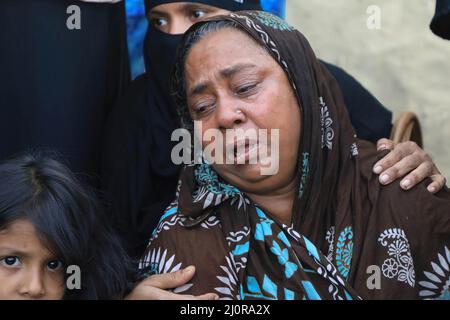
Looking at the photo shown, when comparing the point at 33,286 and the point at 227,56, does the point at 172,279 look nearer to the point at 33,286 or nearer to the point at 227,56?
the point at 33,286

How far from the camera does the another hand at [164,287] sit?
7.40 ft

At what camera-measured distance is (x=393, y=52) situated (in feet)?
13.1

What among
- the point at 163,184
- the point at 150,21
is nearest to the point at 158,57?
the point at 150,21

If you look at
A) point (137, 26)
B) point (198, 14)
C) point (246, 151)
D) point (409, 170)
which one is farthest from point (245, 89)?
point (137, 26)

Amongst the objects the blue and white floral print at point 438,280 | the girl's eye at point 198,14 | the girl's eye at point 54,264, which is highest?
the girl's eye at point 198,14

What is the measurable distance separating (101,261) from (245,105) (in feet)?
2.30

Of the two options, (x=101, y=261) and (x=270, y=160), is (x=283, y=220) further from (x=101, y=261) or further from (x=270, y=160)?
(x=101, y=261)

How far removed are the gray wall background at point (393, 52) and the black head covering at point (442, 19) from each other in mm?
1653

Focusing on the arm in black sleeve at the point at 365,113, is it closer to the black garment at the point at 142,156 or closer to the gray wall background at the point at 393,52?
the black garment at the point at 142,156

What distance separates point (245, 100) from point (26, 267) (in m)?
0.86

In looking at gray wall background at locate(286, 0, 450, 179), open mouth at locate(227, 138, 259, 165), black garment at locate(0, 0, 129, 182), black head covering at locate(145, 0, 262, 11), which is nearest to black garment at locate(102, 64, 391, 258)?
black garment at locate(0, 0, 129, 182)

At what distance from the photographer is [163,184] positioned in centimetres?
316

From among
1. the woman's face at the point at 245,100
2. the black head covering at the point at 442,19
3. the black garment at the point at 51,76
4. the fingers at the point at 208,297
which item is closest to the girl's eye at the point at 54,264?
the fingers at the point at 208,297

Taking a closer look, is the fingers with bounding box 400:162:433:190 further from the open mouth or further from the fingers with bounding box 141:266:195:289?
the fingers with bounding box 141:266:195:289
